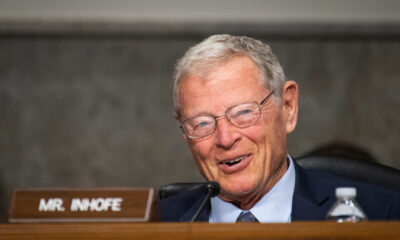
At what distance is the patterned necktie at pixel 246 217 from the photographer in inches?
72.5

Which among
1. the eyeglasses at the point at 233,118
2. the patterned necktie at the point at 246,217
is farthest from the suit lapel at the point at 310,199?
the eyeglasses at the point at 233,118

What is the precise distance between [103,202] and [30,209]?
154mm

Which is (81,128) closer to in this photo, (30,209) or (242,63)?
(242,63)

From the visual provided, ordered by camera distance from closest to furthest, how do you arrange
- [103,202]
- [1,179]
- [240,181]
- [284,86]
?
[103,202] → [240,181] → [284,86] → [1,179]

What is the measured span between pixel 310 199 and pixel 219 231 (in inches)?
29.4

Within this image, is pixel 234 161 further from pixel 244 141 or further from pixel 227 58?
pixel 227 58

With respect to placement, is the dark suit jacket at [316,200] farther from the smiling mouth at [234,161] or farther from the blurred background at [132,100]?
the blurred background at [132,100]

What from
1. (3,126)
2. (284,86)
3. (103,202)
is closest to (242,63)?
(284,86)

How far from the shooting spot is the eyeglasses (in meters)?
1.82

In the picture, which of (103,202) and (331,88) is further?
(331,88)

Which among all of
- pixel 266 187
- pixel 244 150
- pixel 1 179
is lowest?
pixel 1 179

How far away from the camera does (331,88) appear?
3852mm

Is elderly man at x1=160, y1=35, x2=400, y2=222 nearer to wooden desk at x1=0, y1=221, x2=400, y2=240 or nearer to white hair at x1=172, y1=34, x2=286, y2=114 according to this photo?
white hair at x1=172, y1=34, x2=286, y2=114

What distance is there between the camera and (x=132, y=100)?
3.90 meters
